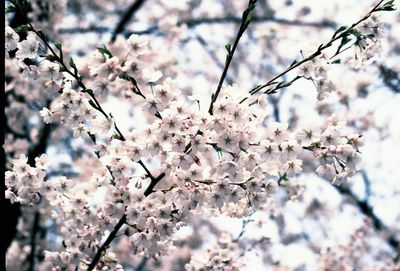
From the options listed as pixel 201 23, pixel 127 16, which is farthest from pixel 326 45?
pixel 201 23

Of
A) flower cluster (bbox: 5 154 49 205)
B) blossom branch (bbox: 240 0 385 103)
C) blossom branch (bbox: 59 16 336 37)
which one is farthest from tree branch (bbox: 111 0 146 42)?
blossom branch (bbox: 240 0 385 103)

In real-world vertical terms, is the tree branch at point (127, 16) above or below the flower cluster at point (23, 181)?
above

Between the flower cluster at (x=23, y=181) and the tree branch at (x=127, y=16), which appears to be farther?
the tree branch at (x=127, y=16)

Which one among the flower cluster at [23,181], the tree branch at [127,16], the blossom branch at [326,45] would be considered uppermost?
the tree branch at [127,16]

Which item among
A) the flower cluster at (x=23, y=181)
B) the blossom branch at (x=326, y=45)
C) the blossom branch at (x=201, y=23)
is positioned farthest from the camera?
the blossom branch at (x=201, y=23)

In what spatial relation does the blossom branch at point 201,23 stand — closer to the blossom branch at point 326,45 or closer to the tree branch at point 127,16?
the tree branch at point 127,16

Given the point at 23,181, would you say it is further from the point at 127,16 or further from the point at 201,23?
the point at 201,23

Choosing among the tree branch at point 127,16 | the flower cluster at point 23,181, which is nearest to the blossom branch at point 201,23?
the tree branch at point 127,16

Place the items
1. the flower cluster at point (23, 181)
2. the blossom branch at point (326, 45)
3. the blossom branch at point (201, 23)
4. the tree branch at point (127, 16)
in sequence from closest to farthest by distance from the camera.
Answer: the blossom branch at point (326, 45) < the flower cluster at point (23, 181) < the tree branch at point (127, 16) < the blossom branch at point (201, 23)

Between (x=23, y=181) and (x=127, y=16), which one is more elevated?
(x=127, y=16)

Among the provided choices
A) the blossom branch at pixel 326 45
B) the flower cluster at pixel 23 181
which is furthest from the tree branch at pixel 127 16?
the blossom branch at pixel 326 45

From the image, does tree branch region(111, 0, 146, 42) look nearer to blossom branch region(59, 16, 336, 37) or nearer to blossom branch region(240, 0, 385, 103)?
blossom branch region(59, 16, 336, 37)
